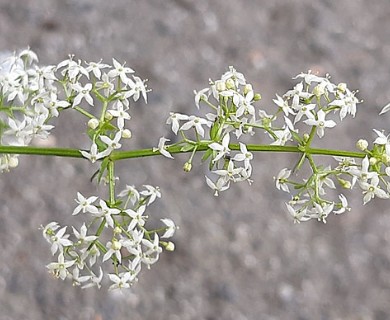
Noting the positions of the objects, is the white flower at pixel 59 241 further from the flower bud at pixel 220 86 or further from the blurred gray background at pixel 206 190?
the blurred gray background at pixel 206 190

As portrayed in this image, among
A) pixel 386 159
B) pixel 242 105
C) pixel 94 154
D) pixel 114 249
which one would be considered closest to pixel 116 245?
pixel 114 249

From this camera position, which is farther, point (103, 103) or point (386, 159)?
point (103, 103)

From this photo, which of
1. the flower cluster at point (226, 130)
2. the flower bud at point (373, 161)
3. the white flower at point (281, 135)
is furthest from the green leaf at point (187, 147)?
the flower bud at point (373, 161)

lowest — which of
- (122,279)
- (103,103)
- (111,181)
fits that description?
(122,279)

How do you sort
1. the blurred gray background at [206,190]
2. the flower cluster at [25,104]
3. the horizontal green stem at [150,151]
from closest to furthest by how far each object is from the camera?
1. the horizontal green stem at [150,151]
2. the flower cluster at [25,104]
3. the blurred gray background at [206,190]

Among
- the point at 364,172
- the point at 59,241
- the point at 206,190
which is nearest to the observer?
the point at 364,172

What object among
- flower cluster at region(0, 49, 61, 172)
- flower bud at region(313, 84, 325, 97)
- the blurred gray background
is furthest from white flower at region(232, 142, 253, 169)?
the blurred gray background

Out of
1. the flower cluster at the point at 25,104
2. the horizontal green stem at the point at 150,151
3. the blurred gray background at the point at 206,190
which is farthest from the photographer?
the blurred gray background at the point at 206,190

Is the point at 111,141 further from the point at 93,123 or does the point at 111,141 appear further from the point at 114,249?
the point at 114,249

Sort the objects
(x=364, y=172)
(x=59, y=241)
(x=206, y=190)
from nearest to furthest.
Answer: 1. (x=364, y=172)
2. (x=59, y=241)
3. (x=206, y=190)

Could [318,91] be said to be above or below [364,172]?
above
